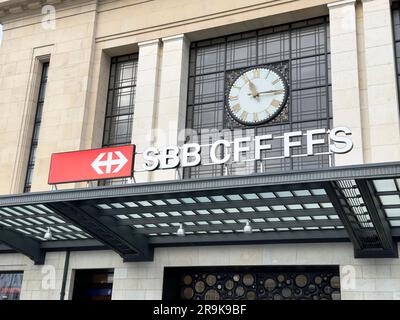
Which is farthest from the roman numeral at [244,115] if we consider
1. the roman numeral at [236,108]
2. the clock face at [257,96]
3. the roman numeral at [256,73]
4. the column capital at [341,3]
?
the column capital at [341,3]

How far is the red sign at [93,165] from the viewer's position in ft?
59.9

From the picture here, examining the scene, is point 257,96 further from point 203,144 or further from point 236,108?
point 203,144

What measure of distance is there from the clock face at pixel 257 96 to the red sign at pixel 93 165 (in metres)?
6.44

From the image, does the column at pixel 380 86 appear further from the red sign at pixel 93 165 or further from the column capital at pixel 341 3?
the red sign at pixel 93 165

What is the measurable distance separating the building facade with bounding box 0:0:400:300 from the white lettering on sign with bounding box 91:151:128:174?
88cm

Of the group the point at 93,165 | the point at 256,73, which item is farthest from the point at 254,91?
the point at 93,165

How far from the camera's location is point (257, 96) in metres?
22.6

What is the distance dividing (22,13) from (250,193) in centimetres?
2032

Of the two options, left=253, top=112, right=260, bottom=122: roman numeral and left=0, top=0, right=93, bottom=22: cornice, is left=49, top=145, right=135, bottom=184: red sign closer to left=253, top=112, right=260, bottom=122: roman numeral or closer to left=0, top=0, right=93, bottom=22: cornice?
left=253, top=112, right=260, bottom=122: roman numeral

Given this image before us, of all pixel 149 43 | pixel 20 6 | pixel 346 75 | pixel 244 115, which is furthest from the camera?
pixel 20 6

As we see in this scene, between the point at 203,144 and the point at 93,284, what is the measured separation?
27.6 feet

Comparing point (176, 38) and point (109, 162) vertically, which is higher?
point (176, 38)
